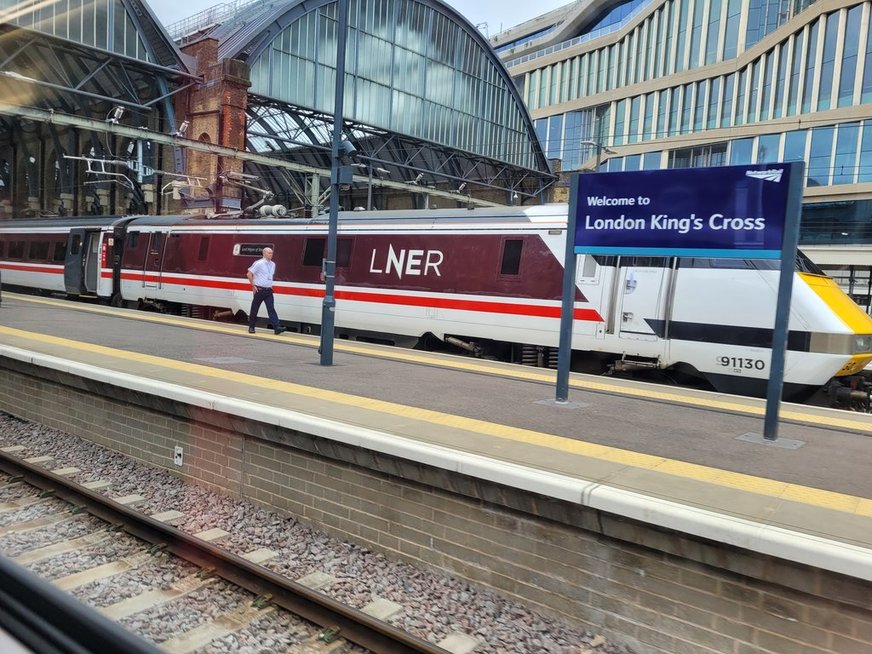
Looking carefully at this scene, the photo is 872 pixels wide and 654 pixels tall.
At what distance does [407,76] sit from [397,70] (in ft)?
2.90

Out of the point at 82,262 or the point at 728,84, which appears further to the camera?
the point at 728,84

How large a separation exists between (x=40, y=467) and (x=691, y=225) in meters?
6.84

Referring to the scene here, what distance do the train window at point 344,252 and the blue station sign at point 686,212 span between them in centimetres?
725

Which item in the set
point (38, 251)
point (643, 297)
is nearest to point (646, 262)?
point (643, 297)

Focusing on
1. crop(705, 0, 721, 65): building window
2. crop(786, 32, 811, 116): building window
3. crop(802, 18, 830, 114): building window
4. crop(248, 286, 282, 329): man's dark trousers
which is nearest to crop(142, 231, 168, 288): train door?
crop(248, 286, 282, 329): man's dark trousers

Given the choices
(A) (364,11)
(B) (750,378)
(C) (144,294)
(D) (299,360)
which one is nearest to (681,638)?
(B) (750,378)

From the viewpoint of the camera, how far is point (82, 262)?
20938 mm

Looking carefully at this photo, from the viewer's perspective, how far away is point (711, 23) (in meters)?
44.2

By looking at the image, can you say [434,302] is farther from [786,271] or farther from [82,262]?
[82,262]

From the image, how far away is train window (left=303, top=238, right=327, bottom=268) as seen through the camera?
14078mm

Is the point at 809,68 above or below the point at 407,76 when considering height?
above

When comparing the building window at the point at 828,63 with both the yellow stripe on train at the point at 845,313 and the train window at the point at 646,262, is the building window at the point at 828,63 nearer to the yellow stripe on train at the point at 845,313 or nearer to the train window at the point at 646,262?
the yellow stripe on train at the point at 845,313

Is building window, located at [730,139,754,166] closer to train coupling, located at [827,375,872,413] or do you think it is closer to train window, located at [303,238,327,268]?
train window, located at [303,238,327,268]

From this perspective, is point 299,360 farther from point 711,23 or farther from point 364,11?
point 711,23
